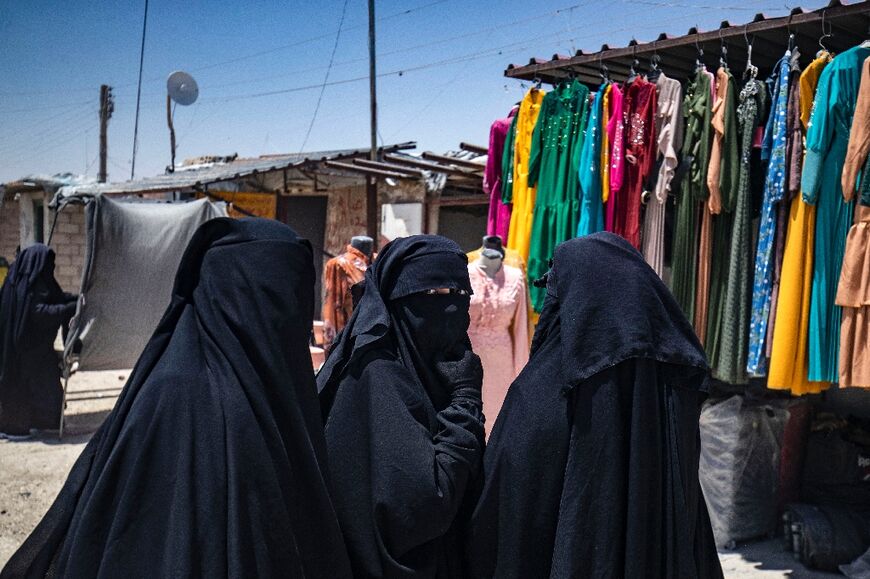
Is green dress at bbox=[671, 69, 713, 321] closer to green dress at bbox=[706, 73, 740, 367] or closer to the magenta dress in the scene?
green dress at bbox=[706, 73, 740, 367]

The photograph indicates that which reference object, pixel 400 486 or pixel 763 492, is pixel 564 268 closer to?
pixel 400 486

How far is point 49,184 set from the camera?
49.1 ft

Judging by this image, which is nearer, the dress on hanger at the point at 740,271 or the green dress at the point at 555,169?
the dress on hanger at the point at 740,271

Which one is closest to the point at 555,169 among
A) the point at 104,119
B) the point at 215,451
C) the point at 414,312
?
the point at 414,312

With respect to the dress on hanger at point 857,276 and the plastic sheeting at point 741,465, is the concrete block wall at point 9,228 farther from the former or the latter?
the dress on hanger at point 857,276

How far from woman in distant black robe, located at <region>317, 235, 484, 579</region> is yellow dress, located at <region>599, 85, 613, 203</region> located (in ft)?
7.61

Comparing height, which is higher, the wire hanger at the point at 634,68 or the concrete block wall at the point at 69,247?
the wire hanger at the point at 634,68

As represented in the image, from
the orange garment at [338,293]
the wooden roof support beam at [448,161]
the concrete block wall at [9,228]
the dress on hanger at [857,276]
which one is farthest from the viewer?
the concrete block wall at [9,228]

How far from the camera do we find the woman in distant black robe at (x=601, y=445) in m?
1.68

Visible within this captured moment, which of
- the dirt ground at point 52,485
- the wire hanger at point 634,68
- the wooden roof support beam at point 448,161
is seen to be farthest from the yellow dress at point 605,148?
the wooden roof support beam at point 448,161

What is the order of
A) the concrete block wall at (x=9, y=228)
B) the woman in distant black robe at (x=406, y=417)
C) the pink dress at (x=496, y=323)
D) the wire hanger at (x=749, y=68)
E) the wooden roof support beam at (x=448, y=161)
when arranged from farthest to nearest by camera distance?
1. the concrete block wall at (x=9, y=228)
2. the wooden roof support beam at (x=448, y=161)
3. the pink dress at (x=496, y=323)
4. the wire hanger at (x=749, y=68)
5. the woman in distant black robe at (x=406, y=417)

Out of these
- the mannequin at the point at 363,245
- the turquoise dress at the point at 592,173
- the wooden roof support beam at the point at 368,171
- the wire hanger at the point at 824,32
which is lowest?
the mannequin at the point at 363,245

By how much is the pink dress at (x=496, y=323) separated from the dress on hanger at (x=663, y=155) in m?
0.76

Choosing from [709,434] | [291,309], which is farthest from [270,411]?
[709,434]
